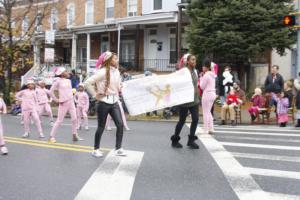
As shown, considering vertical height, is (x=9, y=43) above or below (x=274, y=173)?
above

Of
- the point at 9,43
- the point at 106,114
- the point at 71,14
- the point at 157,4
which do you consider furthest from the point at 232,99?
the point at 71,14

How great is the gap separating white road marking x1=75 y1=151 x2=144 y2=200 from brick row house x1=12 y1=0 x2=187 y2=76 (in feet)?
59.9

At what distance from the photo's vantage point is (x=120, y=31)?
32.3 meters

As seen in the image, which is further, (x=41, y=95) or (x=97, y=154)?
(x=41, y=95)

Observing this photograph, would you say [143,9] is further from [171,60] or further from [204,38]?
[204,38]

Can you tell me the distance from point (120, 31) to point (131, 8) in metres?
1.82

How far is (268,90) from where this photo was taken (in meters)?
15.0

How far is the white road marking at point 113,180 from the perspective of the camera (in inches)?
229

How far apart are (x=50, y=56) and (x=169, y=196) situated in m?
19.6

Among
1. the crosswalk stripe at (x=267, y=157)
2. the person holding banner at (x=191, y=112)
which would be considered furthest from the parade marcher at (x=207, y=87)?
the crosswalk stripe at (x=267, y=157)

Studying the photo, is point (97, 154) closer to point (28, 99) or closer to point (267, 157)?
point (267, 157)

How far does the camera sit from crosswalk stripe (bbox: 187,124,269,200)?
5.77 meters

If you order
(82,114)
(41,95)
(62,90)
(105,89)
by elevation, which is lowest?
(82,114)

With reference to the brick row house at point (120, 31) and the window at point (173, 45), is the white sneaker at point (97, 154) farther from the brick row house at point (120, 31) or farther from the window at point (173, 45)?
the window at point (173, 45)
